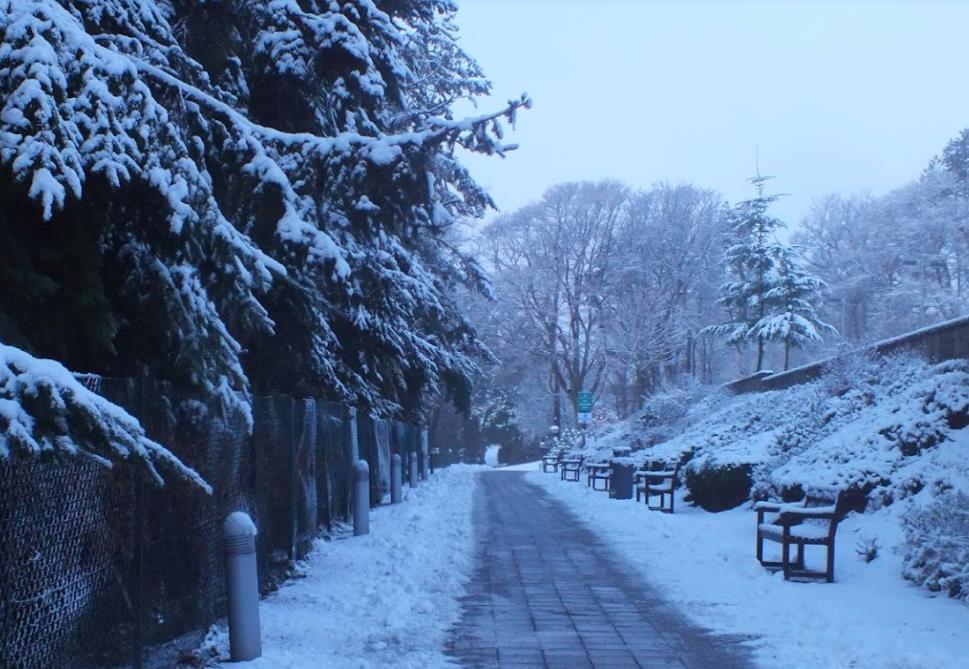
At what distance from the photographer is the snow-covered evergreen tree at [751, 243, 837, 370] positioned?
4462 cm

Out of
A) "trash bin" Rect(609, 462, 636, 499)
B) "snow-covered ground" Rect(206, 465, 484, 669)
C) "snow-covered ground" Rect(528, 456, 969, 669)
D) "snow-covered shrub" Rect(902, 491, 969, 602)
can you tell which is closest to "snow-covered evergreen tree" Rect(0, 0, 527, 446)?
"snow-covered ground" Rect(206, 465, 484, 669)

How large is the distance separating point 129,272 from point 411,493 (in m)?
19.3

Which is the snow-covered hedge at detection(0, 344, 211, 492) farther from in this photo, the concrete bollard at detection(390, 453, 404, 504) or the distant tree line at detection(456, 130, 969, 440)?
the distant tree line at detection(456, 130, 969, 440)

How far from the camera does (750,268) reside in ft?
158

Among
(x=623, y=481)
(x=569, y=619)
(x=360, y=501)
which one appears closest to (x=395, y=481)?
(x=623, y=481)

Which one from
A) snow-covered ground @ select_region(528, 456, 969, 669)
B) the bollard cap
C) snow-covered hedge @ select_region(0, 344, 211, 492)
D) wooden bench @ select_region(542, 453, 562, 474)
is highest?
snow-covered hedge @ select_region(0, 344, 211, 492)

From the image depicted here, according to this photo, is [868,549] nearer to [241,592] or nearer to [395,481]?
[241,592]

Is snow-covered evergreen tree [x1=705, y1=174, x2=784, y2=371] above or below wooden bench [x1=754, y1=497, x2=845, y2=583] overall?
above

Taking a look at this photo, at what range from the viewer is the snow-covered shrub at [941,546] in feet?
29.4

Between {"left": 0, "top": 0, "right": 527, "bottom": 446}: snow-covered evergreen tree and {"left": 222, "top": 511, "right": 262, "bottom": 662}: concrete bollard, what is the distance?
0.90 metres

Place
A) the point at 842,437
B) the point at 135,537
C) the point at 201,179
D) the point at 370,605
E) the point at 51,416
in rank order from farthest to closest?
the point at 842,437
the point at 370,605
the point at 201,179
the point at 135,537
the point at 51,416

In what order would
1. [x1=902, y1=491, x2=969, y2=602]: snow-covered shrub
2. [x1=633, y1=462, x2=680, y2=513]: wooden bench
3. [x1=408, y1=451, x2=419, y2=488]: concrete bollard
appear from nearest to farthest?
[x1=902, y1=491, x2=969, y2=602]: snow-covered shrub < [x1=633, y1=462, x2=680, y2=513]: wooden bench < [x1=408, y1=451, x2=419, y2=488]: concrete bollard

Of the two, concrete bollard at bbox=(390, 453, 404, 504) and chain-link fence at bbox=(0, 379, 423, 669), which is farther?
concrete bollard at bbox=(390, 453, 404, 504)

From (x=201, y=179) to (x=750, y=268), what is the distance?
43746mm
